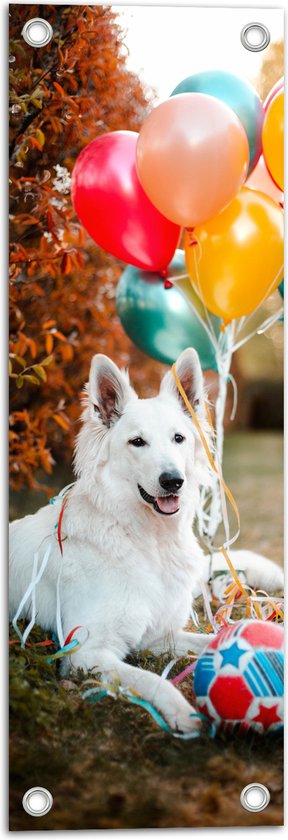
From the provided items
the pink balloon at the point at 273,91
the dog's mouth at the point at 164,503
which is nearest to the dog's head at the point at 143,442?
the dog's mouth at the point at 164,503

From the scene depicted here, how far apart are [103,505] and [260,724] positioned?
0.73m

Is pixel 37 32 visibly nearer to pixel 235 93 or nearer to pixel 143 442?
pixel 235 93

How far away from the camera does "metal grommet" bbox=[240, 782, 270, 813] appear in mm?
1783

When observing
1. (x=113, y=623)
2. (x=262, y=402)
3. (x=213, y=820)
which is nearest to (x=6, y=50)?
(x=113, y=623)

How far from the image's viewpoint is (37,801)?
175 cm

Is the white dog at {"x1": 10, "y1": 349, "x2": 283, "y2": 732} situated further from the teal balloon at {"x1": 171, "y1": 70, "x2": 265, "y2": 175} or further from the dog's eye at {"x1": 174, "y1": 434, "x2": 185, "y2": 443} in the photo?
the teal balloon at {"x1": 171, "y1": 70, "x2": 265, "y2": 175}

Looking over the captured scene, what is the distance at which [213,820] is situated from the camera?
1.72 meters

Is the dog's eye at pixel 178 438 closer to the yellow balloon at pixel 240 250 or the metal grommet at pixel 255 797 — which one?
the yellow balloon at pixel 240 250

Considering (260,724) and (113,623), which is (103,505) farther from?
(260,724)

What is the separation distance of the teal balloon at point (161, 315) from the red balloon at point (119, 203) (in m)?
0.19

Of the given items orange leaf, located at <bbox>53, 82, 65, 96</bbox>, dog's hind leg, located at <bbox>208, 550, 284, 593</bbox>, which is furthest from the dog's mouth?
orange leaf, located at <bbox>53, 82, 65, 96</bbox>

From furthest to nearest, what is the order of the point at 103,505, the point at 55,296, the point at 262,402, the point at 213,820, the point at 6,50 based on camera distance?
the point at 262,402
the point at 55,296
the point at 103,505
the point at 6,50
the point at 213,820

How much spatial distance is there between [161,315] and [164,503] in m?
0.73

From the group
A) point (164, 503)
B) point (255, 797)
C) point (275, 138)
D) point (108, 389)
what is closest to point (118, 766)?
point (255, 797)
